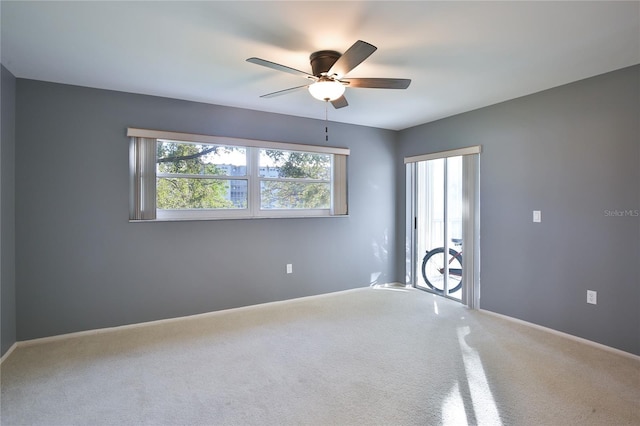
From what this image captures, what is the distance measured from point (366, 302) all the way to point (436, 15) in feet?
10.4

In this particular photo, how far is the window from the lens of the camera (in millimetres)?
3236

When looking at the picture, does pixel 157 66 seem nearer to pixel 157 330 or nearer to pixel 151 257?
pixel 151 257

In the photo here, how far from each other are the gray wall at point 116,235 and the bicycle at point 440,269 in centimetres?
164

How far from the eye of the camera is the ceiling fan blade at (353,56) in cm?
177

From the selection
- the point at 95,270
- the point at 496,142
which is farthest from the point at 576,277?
the point at 95,270

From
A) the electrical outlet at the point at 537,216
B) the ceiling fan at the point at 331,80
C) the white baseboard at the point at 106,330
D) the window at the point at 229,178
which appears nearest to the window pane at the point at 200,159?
the window at the point at 229,178

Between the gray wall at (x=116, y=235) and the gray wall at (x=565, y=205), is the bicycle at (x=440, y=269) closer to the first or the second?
the gray wall at (x=565, y=205)

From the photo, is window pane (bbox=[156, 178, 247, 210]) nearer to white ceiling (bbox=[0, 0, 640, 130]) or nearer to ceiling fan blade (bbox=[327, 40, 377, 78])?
white ceiling (bbox=[0, 0, 640, 130])

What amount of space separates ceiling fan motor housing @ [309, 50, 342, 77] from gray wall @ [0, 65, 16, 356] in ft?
8.22

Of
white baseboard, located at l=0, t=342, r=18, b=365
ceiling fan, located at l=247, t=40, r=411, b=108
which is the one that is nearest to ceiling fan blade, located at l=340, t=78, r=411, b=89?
ceiling fan, located at l=247, t=40, r=411, b=108

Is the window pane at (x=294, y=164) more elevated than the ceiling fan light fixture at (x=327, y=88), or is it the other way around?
the ceiling fan light fixture at (x=327, y=88)

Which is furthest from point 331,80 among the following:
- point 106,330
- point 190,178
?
point 106,330

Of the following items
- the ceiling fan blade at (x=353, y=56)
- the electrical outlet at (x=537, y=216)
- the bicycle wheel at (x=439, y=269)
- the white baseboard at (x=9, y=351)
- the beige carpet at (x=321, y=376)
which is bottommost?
the beige carpet at (x=321, y=376)

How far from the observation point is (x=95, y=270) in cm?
308
